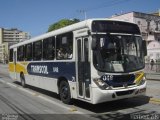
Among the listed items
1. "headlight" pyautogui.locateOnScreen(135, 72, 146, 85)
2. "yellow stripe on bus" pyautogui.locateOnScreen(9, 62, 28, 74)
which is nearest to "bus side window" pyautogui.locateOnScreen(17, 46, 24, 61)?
"yellow stripe on bus" pyautogui.locateOnScreen(9, 62, 28, 74)

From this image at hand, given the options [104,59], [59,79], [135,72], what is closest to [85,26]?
[104,59]

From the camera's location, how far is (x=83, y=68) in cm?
1073

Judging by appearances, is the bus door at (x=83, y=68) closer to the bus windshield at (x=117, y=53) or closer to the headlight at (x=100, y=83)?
the headlight at (x=100, y=83)

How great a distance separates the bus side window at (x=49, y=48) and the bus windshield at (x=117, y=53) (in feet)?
12.3

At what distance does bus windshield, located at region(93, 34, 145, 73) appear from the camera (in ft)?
33.3

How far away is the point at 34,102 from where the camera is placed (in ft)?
43.8

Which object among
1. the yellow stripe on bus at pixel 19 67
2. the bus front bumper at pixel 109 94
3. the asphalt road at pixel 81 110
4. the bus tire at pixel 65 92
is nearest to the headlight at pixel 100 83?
the bus front bumper at pixel 109 94

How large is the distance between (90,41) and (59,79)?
322cm

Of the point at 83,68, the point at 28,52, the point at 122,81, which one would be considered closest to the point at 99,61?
the point at 83,68

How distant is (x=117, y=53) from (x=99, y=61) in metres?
0.77

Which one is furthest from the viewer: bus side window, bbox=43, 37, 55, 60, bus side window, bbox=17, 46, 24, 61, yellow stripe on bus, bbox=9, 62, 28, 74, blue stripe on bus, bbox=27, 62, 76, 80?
bus side window, bbox=17, 46, 24, 61

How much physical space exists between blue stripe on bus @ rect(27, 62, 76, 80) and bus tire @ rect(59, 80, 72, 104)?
34 cm

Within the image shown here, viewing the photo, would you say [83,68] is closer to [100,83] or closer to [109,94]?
[100,83]

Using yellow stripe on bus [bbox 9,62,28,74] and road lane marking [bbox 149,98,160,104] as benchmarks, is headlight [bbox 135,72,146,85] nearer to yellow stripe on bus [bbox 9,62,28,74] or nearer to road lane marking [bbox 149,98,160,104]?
road lane marking [bbox 149,98,160,104]
